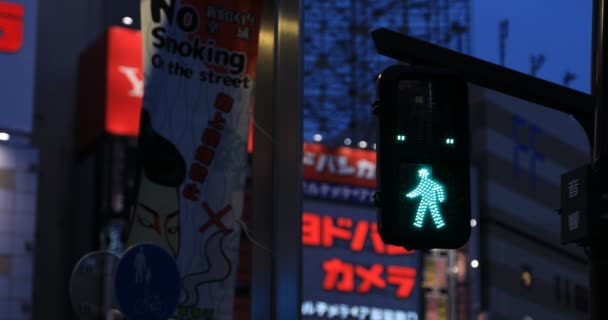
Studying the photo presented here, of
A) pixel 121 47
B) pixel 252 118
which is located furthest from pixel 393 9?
pixel 252 118

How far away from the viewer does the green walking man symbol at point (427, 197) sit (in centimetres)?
555

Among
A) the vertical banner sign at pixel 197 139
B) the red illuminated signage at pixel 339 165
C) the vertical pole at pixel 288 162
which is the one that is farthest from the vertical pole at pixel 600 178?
Result: the red illuminated signage at pixel 339 165

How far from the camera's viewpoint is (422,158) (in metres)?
5.63

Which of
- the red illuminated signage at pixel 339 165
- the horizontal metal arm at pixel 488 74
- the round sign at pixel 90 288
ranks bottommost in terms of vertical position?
the round sign at pixel 90 288

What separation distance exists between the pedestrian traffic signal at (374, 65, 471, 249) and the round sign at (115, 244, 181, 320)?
4096 millimetres

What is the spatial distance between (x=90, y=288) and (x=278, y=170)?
183 cm

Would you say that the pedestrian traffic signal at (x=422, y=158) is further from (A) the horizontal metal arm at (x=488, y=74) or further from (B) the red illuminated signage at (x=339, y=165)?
(B) the red illuminated signage at (x=339, y=165)

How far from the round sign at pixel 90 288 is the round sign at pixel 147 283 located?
0.53 metres

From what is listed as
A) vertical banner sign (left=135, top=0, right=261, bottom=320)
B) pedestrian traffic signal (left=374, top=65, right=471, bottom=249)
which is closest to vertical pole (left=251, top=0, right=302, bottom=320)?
vertical banner sign (left=135, top=0, right=261, bottom=320)

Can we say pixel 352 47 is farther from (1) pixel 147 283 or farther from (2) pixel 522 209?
(1) pixel 147 283

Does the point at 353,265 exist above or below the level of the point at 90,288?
above

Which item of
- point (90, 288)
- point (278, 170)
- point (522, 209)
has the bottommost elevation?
point (90, 288)

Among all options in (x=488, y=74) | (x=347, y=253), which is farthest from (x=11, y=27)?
(x=488, y=74)

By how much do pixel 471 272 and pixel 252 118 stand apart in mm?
32536
